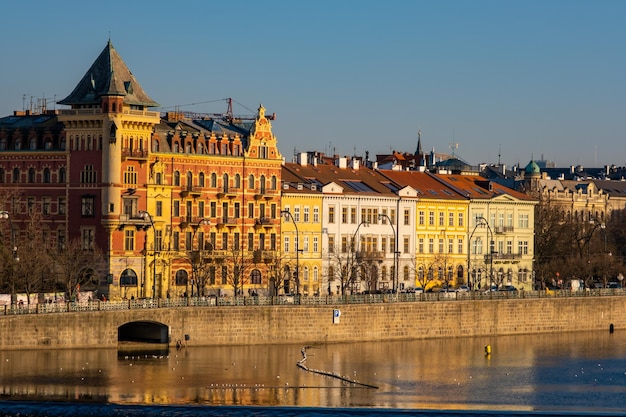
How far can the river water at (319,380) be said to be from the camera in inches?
3802

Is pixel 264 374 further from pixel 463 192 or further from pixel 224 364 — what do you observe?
pixel 463 192

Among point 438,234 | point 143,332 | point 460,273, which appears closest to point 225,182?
point 143,332

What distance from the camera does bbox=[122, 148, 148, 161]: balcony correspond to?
136250 millimetres

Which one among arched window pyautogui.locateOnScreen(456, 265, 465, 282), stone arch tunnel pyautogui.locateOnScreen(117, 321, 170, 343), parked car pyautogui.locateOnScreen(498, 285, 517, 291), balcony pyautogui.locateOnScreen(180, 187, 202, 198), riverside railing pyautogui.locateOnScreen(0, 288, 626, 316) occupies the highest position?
balcony pyautogui.locateOnScreen(180, 187, 202, 198)

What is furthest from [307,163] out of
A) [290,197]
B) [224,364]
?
[224,364]

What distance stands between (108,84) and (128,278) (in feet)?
Answer: 45.9

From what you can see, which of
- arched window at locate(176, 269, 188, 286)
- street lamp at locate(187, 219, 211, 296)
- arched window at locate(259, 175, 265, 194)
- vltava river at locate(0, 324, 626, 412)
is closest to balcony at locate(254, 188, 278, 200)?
arched window at locate(259, 175, 265, 194)

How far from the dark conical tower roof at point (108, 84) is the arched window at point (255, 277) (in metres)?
16.0

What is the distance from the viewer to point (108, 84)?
444 ft

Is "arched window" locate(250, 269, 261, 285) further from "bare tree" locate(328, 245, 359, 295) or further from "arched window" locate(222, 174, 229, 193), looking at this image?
"bare tree" locate(328, 245, 359, 295)

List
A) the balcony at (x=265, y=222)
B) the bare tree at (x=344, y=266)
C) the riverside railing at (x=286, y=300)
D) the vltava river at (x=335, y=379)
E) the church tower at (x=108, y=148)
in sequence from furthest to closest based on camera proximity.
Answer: the bare tree at (x=344, y=266) < the balcony at (x=265, y=222) < the church tower at (x=108, y=148) < the riverside railing at (x=286, y=300) < the vltava river at (x=335, y=379)

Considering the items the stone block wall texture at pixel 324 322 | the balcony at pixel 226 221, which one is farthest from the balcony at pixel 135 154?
the stone block wall texture at pixel 324 322

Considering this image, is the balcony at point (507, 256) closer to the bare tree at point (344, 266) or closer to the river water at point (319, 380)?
the bare tree at point (344, 266)

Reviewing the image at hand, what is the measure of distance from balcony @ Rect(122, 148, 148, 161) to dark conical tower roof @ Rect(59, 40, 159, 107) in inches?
132
